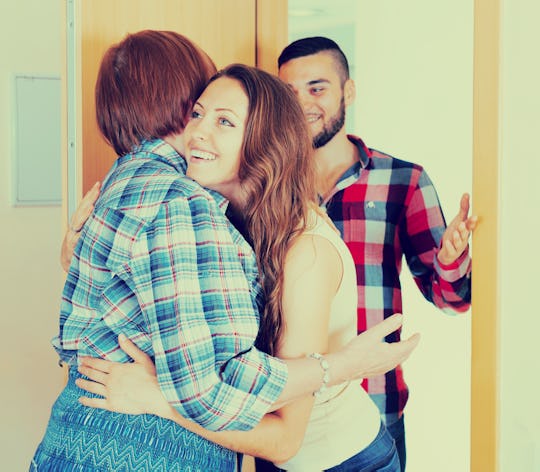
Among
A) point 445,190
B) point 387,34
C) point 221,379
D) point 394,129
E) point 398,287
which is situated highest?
point 387,34

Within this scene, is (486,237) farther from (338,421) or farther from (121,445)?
(121,445)

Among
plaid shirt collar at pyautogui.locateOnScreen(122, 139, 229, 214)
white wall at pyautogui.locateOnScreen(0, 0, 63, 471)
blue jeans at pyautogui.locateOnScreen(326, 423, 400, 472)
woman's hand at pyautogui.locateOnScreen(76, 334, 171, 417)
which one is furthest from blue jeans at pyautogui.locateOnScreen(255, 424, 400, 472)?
white wall at pyautogui.locateOnScreen(0, 0, 63, 471)

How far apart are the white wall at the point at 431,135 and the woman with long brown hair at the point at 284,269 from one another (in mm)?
115

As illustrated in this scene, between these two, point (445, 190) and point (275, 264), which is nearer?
point (275, 264)

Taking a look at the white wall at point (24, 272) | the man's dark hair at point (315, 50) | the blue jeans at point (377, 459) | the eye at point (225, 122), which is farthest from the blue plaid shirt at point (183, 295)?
the white wall at point (24, 272)

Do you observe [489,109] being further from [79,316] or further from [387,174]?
[79,316]

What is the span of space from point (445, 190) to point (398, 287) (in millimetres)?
244

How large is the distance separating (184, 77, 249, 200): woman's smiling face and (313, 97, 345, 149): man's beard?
0.32m

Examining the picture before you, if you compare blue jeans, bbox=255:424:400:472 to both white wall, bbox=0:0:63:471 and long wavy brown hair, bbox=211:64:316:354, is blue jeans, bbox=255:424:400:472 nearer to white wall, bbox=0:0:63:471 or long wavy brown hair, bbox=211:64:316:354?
long wavy brown hair, bbox=211:64:316:354

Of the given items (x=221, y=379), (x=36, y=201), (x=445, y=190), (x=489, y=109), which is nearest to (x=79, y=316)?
(x=221, y=379)

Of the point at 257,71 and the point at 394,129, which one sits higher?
the point at 257,71

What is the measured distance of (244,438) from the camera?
1.48 metres

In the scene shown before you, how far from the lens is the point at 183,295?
1.32 meters

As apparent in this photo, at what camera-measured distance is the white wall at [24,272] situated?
3.09 metres
